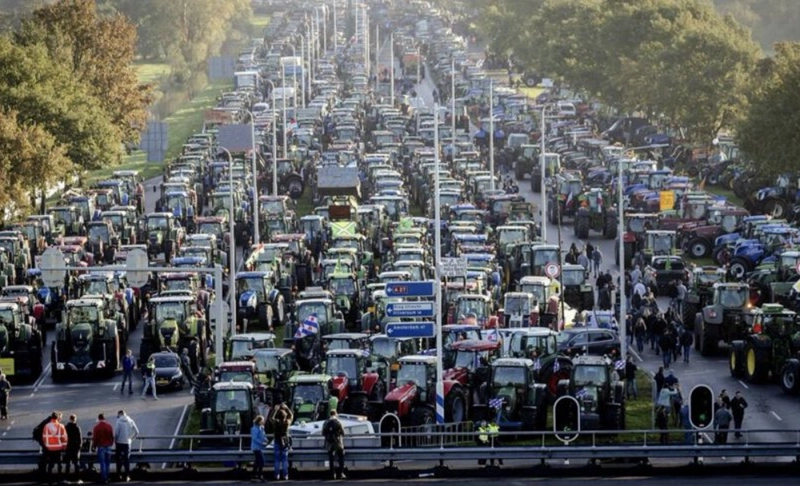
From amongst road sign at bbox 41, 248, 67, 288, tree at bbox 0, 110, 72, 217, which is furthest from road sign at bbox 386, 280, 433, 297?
tree at bbox 0, 110, 72, 217

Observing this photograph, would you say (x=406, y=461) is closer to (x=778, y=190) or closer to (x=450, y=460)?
Result: (x=450, y=460)

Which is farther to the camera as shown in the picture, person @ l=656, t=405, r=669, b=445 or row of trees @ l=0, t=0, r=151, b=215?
row of trees @ l=0, t=0, r=151, b=215

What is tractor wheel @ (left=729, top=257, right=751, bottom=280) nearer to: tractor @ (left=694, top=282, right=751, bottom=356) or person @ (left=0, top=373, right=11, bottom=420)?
tractor @ (left=694, top=282, right=751, bottom=356)

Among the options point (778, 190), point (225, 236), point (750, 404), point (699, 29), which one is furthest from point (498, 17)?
point (750, 404)

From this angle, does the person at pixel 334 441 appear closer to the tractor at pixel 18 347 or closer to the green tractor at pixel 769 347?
the green tractor at pixel 769 347

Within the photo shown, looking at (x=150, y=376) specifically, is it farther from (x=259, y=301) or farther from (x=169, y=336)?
(x=259, y=301)

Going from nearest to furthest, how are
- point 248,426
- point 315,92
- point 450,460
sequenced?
1. point 450,460
2. point 248,426
3. point 315,92

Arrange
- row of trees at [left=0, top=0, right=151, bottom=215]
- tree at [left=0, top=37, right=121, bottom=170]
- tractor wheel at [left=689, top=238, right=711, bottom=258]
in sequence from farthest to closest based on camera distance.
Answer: tree at [left=0, top=37, right=121, bottom=170] → row of trees at [left=0, top=0, right=151, bottom=215] → tractor wheel at [left=689, top=238, right=711, bottom=258]
